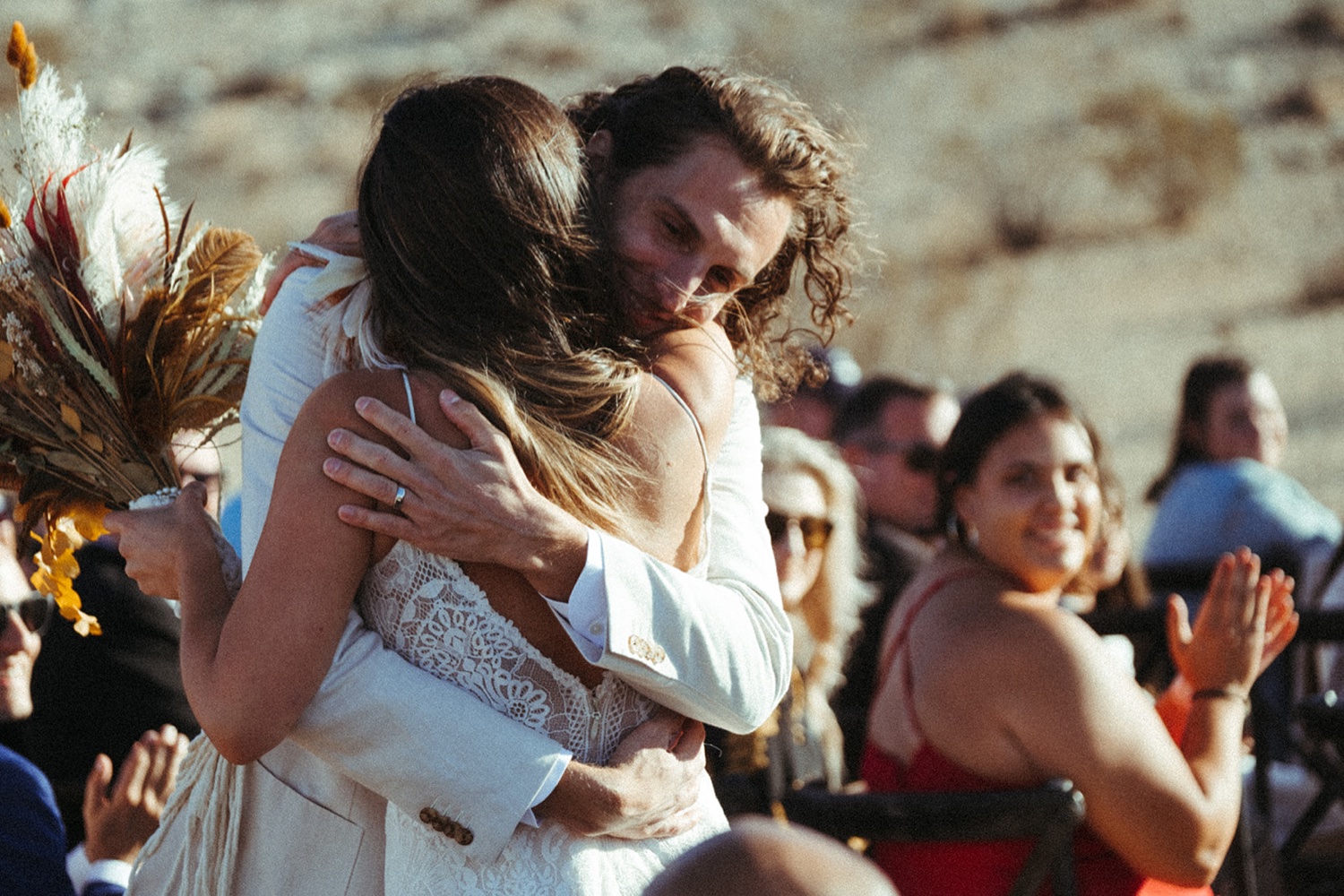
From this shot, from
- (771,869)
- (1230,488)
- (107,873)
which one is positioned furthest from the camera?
(1230,488)

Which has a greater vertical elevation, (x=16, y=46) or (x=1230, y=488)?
(x=16, y=46)

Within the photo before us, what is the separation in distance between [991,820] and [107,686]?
200cm

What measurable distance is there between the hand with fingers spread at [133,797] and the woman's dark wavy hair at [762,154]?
125cm

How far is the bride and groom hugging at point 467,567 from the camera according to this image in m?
1.76

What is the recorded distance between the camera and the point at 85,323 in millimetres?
2154

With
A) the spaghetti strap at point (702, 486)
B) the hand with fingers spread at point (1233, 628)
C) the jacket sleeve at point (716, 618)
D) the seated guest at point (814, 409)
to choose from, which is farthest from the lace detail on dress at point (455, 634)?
the seated guest at point (814, 409)

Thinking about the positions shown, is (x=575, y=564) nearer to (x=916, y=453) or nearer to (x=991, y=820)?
(x=991, y=820)

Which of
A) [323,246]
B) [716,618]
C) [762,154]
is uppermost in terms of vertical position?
[762,154]

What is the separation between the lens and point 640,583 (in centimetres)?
184

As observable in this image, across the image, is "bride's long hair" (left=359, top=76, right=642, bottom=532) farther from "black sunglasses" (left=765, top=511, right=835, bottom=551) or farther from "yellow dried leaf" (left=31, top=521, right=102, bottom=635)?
"black sunglasses" (left=765, top=511, right=835, bottom=551)

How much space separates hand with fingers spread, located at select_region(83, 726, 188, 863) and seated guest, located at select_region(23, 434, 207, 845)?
0.72 metres

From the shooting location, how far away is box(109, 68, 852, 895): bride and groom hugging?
5.77 ft

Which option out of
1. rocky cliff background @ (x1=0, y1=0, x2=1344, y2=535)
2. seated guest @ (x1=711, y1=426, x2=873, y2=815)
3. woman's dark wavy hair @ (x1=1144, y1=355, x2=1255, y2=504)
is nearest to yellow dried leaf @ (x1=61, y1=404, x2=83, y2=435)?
seated guest @ (x1=711, y1=426, x2=873, y2=815)

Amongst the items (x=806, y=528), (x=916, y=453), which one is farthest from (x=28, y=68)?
(x=916, y=453)
